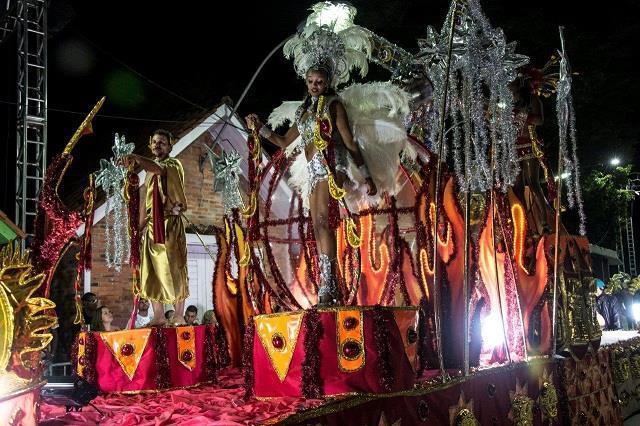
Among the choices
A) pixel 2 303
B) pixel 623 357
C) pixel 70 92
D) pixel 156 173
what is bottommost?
pixel 623 357

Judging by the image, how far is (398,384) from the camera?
3930mm

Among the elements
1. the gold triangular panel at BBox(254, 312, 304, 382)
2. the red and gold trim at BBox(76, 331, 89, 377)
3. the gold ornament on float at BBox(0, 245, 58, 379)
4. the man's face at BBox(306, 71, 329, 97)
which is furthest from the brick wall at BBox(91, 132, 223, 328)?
the gold ornament on float at BBox(0, 245, 58, 379)

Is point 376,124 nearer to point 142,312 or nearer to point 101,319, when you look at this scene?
point 142,312

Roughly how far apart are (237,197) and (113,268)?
15.1ft

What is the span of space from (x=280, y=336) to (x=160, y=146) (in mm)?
2172

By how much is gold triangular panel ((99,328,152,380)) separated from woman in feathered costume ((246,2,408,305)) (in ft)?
5.39

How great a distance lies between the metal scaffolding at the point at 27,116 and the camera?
350 inches

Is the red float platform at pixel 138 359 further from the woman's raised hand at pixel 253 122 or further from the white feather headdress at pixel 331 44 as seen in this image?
the white feather headdress at pixel 331 44

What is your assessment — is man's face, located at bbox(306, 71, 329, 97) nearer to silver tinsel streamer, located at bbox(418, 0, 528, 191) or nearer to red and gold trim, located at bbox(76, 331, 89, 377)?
silver tinsel streamer, located at bbox(418, 0, 528, 191)

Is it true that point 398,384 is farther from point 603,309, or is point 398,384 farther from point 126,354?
point 603,309

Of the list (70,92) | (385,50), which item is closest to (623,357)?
(385,50)

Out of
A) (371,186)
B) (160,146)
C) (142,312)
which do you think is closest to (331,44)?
(371,186)

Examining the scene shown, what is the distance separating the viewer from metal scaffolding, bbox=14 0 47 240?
8.90m

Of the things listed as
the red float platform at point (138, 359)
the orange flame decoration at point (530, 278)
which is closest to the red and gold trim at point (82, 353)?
the red float platform at point (138, 359)
